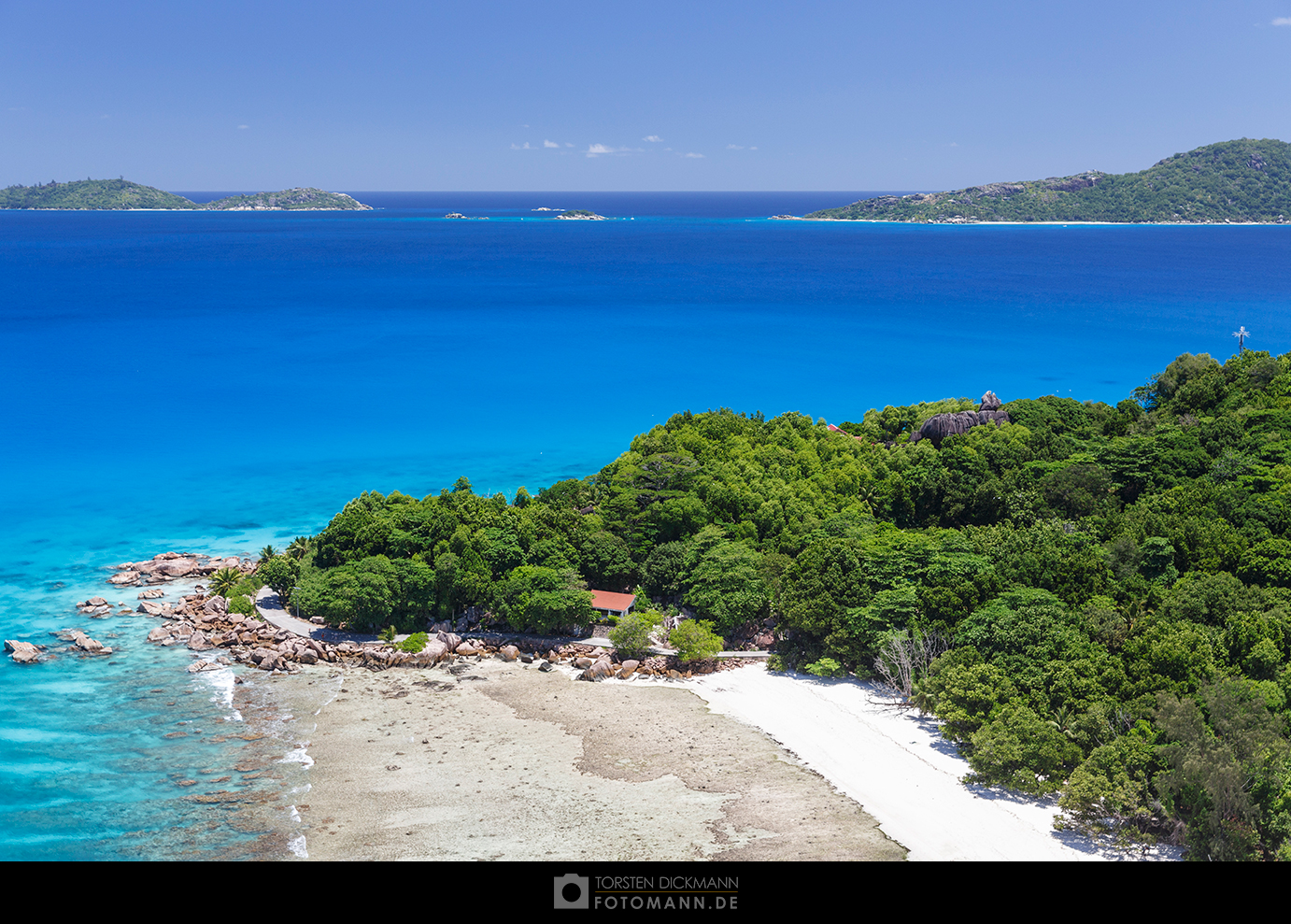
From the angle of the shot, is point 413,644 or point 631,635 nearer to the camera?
point 631,635

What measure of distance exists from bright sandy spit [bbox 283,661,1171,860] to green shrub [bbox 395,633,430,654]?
122 centimetres

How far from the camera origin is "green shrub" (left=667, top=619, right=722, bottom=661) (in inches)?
1113

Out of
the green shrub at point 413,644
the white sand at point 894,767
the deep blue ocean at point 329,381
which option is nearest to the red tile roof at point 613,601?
the white sand at point 894,767

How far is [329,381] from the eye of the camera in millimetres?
70312

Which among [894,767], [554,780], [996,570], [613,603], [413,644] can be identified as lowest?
[554,780]

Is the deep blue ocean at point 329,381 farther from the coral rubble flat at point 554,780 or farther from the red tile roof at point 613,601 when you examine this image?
the red tile roof at point 613,601

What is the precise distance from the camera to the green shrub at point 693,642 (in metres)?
28.3

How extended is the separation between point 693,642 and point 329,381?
50094 mm
